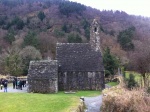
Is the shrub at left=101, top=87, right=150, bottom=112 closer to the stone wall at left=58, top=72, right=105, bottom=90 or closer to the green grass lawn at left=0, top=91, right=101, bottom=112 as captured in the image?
the green grass lawn at left=0, top=91, right=101, bottom=112

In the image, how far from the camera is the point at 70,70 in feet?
162

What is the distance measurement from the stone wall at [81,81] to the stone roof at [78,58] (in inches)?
29.6

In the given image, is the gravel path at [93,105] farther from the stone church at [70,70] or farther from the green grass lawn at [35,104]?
the stone church at [70,70]

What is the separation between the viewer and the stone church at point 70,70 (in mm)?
46594

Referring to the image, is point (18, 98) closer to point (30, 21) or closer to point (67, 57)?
point (67, 57)

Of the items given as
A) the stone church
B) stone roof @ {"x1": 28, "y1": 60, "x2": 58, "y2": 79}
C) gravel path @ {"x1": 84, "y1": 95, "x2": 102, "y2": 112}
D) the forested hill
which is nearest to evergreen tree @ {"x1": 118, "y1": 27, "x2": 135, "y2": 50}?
the forested hill

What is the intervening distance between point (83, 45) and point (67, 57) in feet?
11.1

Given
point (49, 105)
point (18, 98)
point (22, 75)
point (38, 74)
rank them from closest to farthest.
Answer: point (49, 105) < point (18, 98) < point (38, 74) < point (22, 75)

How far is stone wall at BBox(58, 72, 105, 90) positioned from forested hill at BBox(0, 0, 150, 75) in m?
18.4

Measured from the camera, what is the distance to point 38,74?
4691cm

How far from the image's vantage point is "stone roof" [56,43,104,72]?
49719 millimetres

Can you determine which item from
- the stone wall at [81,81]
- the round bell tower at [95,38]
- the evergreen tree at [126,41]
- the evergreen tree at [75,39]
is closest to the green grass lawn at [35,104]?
the stone wall at [81,81]

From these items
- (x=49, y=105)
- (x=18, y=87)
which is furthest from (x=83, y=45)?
(x=49, y=105)

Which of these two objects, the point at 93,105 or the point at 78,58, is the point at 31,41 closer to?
the point at 78,58
